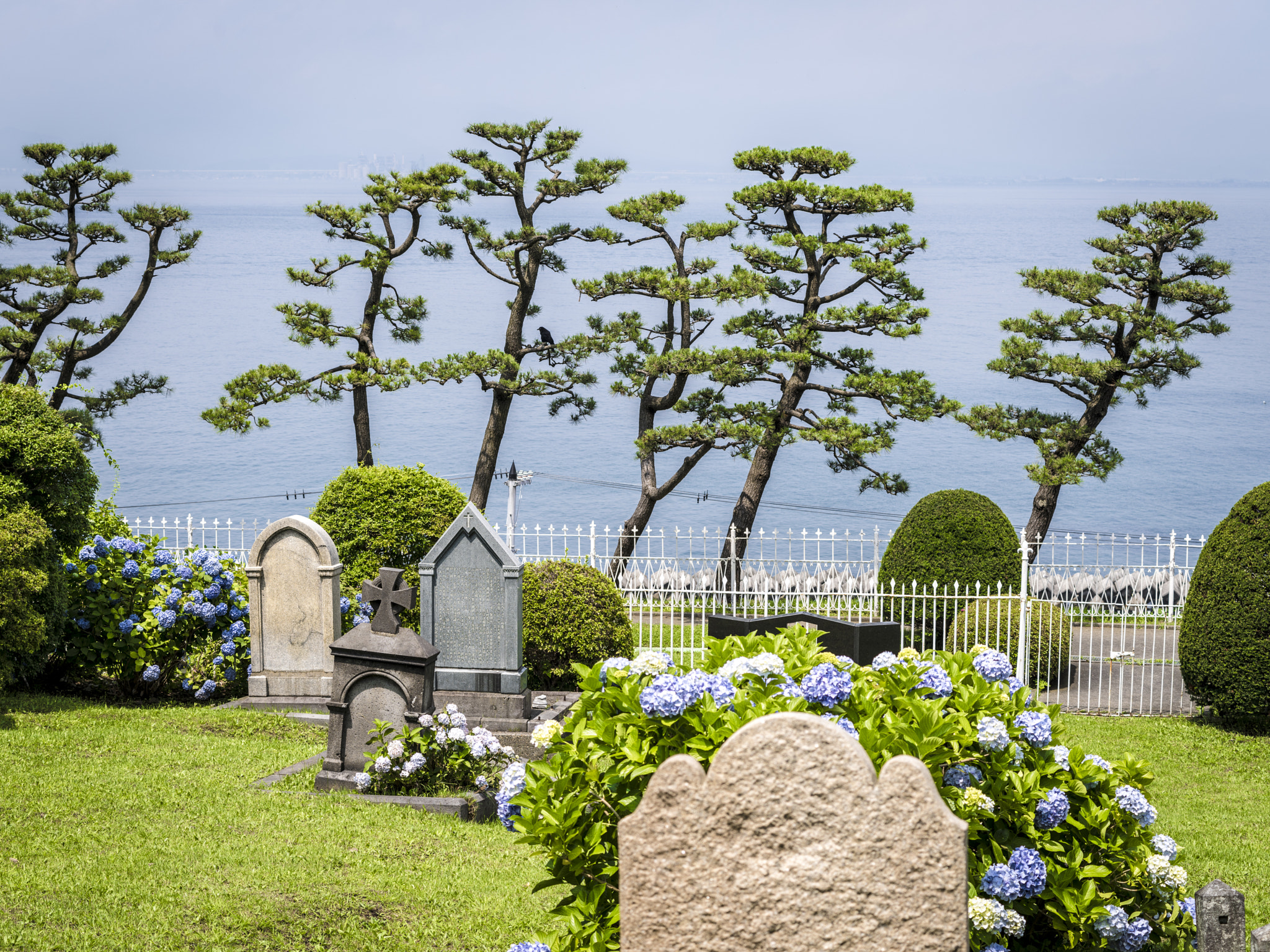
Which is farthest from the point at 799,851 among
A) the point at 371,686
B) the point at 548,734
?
the point at 371,686

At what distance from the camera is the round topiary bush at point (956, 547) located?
12.9 meters

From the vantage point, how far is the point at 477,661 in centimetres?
937

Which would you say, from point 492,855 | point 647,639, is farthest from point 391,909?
point 647,639

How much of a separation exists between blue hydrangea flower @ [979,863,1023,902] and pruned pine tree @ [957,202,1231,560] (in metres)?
12.5

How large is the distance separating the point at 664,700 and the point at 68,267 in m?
17.4

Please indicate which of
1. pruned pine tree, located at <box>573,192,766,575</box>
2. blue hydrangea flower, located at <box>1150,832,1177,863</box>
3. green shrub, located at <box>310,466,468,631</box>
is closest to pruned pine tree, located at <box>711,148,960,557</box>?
pruned pine tree, located at <box>573,192,766,575</box>

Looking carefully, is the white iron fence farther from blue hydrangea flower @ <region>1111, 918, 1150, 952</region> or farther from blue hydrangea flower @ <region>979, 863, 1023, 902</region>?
blue hydrangea flower @ <region>979, 863, 1023, 902</region>

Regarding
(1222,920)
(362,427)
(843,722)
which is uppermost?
(362,427)

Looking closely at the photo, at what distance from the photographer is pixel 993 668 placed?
14.2 feet

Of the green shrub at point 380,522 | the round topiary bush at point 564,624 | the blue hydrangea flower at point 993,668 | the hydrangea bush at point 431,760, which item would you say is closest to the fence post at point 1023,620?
the round topiary bush at point 564,624

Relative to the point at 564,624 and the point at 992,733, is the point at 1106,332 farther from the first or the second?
the point at 992,733

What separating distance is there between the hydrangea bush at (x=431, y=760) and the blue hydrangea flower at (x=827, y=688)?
3.91 metres

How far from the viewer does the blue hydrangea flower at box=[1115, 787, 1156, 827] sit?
4.27 metres

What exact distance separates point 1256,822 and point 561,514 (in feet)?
120
